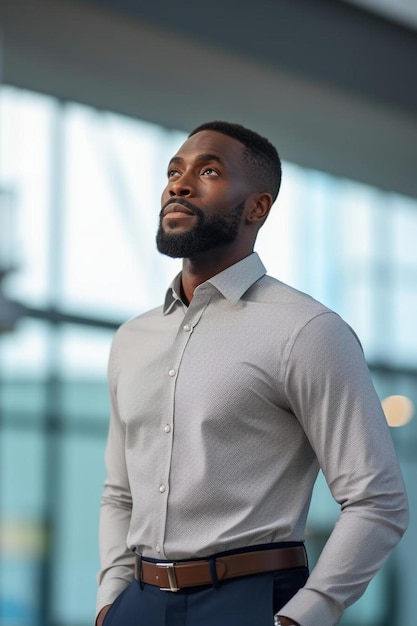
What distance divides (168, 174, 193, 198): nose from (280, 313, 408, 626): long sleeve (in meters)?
0.35

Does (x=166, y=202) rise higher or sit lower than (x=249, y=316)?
higher

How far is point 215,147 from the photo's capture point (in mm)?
2123

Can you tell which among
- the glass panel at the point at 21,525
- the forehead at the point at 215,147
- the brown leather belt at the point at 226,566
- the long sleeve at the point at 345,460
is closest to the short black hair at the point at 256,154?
the forehead at the point at 215,147

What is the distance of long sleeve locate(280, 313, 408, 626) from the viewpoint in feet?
5.94

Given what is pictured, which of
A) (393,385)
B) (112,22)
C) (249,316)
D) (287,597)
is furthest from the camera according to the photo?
(393,385)

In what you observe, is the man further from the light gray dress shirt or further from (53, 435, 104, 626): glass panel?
(53, 435, 104, 626): glass panel

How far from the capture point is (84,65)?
7.13m

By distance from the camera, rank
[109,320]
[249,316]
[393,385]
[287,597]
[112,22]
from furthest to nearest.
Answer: [393,385] → [109,320] → [112,22] → [249,316] → [287,597]

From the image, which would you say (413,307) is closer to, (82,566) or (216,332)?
(82,566)

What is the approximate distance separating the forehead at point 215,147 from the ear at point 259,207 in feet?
0.25

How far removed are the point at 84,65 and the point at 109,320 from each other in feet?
5.33

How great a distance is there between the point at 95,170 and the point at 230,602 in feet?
19.1

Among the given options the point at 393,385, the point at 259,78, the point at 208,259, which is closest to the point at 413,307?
the point at 393,385

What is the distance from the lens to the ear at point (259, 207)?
2127mm
